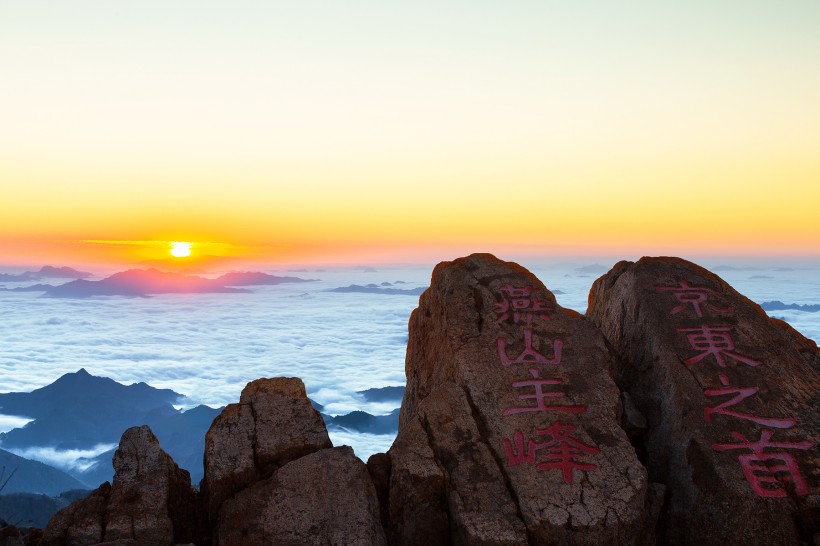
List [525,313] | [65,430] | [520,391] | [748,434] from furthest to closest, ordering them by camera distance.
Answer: [65,430] → [525,313] → [520,391] → [748,434]

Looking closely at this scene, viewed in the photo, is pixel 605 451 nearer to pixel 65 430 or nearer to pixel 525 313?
pixel 525 313

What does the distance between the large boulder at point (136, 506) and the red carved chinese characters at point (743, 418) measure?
7552 mm

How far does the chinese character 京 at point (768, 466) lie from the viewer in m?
7.86

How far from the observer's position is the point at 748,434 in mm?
8508

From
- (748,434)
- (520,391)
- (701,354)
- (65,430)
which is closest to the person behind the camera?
(748,434)

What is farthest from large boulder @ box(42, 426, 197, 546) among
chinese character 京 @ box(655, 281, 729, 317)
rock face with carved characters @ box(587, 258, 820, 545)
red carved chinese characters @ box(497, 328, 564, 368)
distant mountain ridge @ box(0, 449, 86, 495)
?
distant mountain ridge @ box(0, 449, 86, 495)

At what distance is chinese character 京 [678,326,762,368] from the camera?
9703 millimetres

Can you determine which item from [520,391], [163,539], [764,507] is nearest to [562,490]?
[520,391]

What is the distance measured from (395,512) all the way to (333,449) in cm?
119

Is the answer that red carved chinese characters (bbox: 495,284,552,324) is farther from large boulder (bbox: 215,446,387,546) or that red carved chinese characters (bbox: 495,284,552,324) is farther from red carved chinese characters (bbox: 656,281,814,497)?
large boulder (bbox: 215,446,387,546)

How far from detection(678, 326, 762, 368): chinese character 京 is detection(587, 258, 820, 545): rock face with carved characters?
2 cm

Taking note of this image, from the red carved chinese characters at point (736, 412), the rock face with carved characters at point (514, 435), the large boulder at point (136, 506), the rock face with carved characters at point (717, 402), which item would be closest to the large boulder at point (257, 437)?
the large boulder at point (136, 506)

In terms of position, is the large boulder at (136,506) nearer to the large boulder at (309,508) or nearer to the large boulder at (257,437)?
the large boulder at (257,437)

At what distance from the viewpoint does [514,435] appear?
27.6ft
